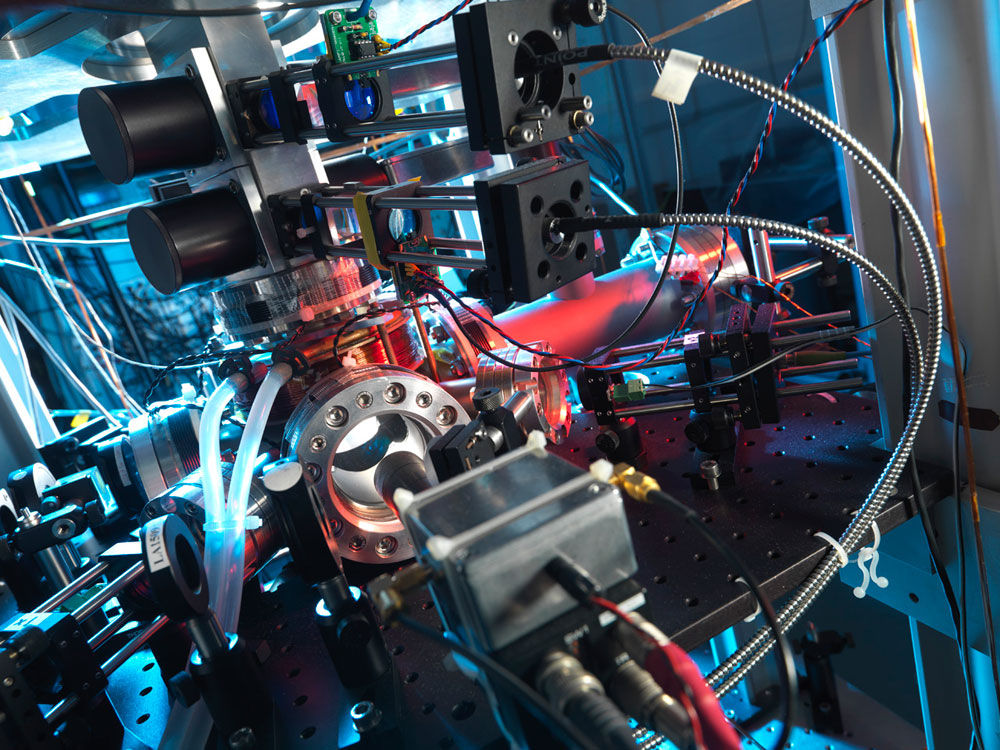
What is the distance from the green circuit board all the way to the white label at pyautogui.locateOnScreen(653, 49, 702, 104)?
17.2 inches

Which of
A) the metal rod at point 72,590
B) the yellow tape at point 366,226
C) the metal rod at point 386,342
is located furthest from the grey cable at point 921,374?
the metal rod at point 72,590

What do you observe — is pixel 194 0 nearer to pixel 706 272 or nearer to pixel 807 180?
pixel 706 272

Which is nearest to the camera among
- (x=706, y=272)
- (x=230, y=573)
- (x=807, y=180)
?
(x=230, y=573)

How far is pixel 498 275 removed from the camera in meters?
0.79

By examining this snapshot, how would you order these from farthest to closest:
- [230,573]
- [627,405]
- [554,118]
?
[627,405], [230,573], [554,118]

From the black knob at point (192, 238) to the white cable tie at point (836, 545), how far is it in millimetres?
874

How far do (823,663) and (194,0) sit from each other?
5.75ft

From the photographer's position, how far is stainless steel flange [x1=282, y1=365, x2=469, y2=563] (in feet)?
3.51

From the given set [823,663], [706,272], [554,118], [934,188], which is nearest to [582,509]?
[554,118]

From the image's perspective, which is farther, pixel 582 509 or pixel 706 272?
pixel 706 272

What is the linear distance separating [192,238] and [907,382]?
3.21 ft

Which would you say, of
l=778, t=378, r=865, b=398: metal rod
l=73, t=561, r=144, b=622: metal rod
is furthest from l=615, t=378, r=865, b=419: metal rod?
l=73, t=561, r=144, b=622: metal rod

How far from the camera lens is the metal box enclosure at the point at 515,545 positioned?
510 millimetres

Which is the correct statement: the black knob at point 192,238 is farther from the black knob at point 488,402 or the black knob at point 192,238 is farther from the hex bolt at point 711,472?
the hex bolt at point 711,472
